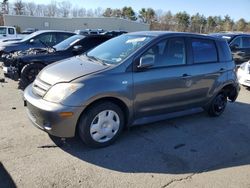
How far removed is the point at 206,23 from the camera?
61.4 meters

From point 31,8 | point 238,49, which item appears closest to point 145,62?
point 238,49

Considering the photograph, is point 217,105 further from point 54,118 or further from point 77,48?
point 77,48

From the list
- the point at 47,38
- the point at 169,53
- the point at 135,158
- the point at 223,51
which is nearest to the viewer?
the point at 135,158

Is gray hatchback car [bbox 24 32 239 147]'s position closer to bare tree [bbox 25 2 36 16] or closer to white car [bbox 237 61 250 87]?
white car [bbox 237 61 250 87]

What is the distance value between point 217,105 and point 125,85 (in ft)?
8.69

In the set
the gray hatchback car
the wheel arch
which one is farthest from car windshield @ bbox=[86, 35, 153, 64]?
the wheel arch

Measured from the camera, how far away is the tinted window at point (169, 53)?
457 centimetres

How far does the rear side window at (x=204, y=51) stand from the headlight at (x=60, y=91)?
8.03ft

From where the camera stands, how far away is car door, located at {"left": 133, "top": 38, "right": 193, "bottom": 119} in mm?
4375

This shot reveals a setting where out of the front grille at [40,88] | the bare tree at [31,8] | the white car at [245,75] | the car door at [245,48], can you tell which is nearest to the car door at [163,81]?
the front grille at [40,88]

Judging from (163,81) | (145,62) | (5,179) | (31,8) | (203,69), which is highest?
(31,8)

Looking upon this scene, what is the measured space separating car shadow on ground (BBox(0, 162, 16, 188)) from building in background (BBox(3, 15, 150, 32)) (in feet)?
150

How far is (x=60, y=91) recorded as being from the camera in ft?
12.4

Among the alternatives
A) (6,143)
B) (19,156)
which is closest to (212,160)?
(19,156)
